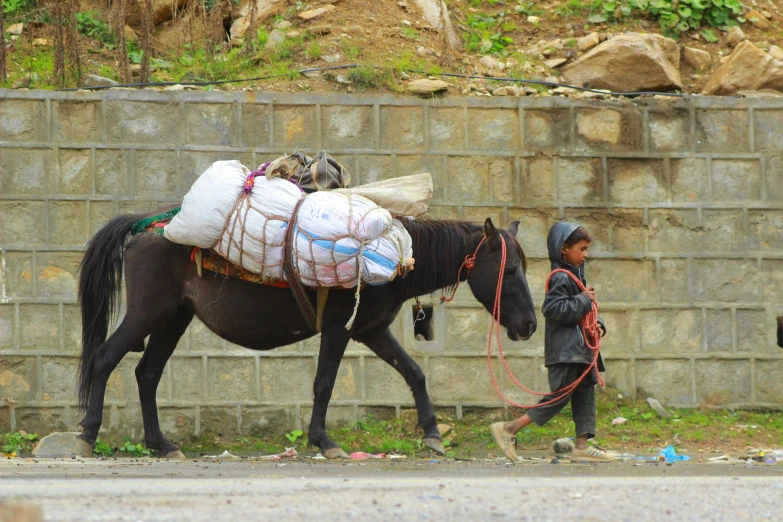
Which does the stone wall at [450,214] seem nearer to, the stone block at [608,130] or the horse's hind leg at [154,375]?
the stone block at [608,130]

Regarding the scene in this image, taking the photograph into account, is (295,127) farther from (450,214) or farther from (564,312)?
(564,312)

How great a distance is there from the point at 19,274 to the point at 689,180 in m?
5.33

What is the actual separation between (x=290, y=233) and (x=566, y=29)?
527 centimetres

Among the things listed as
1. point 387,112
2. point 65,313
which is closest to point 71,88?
point 65,313

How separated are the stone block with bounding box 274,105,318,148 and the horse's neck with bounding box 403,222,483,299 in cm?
216

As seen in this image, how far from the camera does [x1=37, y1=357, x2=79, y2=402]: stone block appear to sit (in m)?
8.13

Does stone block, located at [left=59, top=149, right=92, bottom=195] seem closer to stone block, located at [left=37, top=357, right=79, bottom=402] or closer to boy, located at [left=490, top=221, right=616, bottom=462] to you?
stone block, located at [left=37, top=357, right=79, bottom=402]

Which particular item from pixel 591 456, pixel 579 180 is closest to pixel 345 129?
pixel 579 180

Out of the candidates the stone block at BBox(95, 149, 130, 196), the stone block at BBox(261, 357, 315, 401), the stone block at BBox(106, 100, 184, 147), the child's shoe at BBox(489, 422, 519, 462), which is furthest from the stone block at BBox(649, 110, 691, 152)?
the stone block at BBox(95, 149, 130, 196)

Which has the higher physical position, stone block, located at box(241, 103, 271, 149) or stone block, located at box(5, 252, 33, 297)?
stone block, located at box(241, 103, 271, 149)

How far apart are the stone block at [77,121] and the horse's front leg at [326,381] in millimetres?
2974

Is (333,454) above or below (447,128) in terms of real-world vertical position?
below

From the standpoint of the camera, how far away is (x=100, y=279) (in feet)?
23.1

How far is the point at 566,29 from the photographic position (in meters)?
10.5
